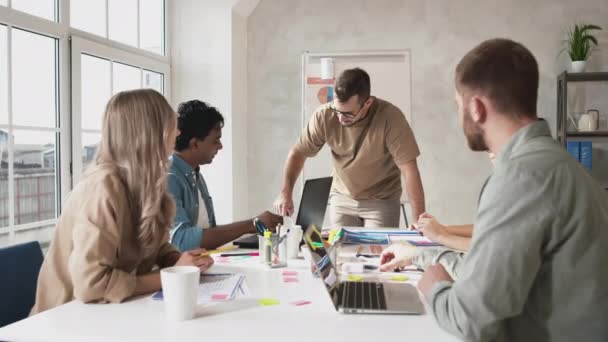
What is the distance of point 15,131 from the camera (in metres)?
2.78

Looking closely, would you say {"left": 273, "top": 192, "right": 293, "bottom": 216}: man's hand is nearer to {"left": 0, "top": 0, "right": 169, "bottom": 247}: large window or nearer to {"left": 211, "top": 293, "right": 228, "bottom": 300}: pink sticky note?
{"left": 211, "top": 293, "right": 228, "bottom": 300}: pink sticky note

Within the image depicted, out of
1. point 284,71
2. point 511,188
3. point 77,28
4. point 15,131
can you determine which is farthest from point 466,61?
point 284,71

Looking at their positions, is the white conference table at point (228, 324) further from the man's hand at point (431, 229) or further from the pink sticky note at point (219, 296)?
the man's hand at point (431, 229)

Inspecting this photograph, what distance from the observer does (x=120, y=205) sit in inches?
58.1

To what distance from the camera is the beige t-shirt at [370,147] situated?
3.02 meters

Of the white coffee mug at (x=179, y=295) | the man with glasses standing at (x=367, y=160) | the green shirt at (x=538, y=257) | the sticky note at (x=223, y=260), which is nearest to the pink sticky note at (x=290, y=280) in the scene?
the sticky note at (x=223, y=260)

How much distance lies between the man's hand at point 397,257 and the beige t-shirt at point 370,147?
4.05 feet

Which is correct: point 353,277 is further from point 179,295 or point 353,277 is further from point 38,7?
point 38,7

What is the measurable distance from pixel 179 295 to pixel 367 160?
1.94m

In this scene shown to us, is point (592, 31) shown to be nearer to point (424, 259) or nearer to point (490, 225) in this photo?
point (424, 259)

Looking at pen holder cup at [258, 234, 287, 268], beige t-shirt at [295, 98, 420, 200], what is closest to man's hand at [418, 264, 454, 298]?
pen holder cup at [258, 234, 287, 268]

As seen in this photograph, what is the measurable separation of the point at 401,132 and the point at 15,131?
2033mm

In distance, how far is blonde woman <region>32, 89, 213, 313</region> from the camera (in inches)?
56.5

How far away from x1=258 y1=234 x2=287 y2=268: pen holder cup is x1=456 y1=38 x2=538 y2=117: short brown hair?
0.95m
